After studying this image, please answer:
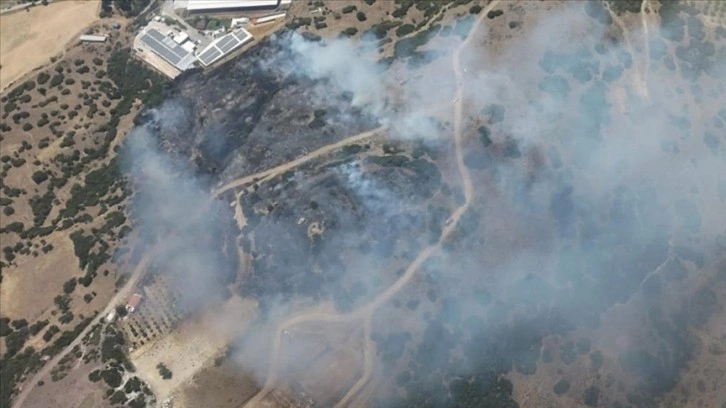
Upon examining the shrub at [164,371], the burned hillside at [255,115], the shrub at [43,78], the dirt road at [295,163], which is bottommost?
the shrub at [164,371]

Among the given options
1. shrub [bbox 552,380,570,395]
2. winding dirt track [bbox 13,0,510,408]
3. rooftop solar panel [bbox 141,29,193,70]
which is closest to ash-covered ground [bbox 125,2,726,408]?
shrub [bbox 552,380,570,395]

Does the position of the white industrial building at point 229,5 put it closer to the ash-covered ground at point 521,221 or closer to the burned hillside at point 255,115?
the burned hillside at point 255,115

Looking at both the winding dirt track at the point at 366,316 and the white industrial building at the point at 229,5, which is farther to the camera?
the white industrial building at the point at 229,5

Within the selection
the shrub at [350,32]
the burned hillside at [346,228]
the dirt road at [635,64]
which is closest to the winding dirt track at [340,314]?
the burned hillside at [346,228]

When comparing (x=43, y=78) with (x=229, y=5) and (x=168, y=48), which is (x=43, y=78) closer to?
(x=168, y=48)

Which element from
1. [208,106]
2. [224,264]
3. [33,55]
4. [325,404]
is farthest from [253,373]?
[33,55]

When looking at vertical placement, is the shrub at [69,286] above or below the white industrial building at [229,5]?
below

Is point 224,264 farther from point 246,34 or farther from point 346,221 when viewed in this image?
point 246,34

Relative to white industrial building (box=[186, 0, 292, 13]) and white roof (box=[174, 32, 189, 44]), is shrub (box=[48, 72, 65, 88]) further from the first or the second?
white industrial building (box=[186, 0, 292, 13])
